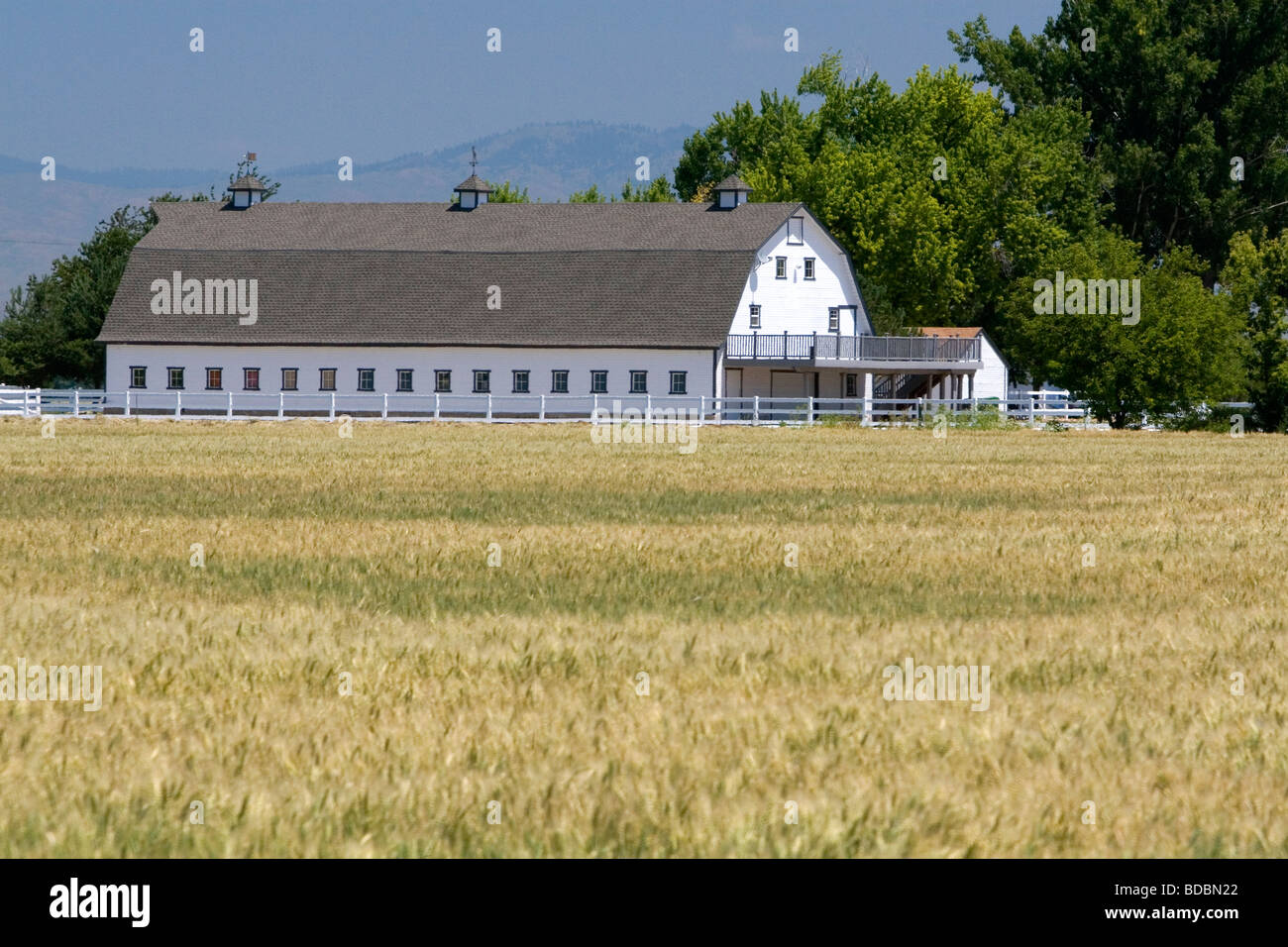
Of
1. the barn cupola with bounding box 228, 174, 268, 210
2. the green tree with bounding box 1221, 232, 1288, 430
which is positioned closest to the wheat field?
the green tree with bounding box 1221, 232, 1288, 430

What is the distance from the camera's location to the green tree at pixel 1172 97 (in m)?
99.4

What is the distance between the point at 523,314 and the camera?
78.2m

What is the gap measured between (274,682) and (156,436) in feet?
135

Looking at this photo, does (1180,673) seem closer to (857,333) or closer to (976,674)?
A: (976,674)

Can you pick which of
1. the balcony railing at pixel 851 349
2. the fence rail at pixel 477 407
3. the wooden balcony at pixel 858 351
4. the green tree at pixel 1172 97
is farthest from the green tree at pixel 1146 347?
the green tree at pixel 1172 97

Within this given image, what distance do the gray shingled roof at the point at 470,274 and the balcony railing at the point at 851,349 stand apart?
2041 mm

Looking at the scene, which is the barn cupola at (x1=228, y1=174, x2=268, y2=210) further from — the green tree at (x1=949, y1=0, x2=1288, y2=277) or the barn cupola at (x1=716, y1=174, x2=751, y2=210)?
the green tree at (x1=949, y1=0, x2=1288, y2=277)

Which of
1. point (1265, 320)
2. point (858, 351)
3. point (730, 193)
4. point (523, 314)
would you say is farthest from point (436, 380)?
point (1265, 320)

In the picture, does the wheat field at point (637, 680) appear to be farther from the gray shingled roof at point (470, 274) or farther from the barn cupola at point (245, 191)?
the barn cupola at point (245, 191)

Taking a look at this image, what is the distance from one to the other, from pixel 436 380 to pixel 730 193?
15640 mm

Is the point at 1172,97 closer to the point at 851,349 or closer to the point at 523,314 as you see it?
the point at 851,349
